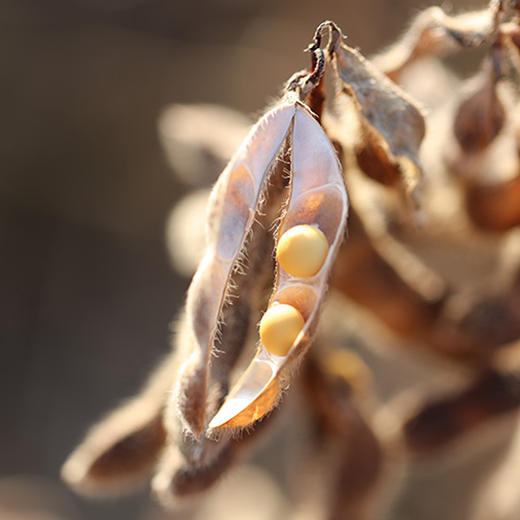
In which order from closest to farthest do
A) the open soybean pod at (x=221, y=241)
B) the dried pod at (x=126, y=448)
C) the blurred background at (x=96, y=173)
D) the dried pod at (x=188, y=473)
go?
the open soybean pod at (x=221, y=241)
the dried pod at (x=188, y=473)
the dried pod at (x=126, y=448)
the blurred background at (x=96, y=173)

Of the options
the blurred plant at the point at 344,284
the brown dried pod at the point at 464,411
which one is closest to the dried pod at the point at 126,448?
the blurred plant at the point at 344,284

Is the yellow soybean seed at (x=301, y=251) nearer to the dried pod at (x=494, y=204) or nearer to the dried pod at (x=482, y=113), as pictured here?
the dried pod at (x=482, y=113)

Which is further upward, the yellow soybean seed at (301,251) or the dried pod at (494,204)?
the dried pod at (494,204)

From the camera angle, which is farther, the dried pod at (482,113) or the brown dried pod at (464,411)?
the brown dried pod at (464,411)

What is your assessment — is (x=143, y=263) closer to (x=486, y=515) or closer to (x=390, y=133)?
(x=486, y=515)

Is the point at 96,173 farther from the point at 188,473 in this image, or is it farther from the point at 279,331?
the point at 279,331

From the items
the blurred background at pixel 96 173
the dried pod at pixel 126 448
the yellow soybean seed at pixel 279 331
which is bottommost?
the yellow soybean seed at pixel 279 331

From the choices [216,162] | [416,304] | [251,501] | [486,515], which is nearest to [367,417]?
[416,304]
